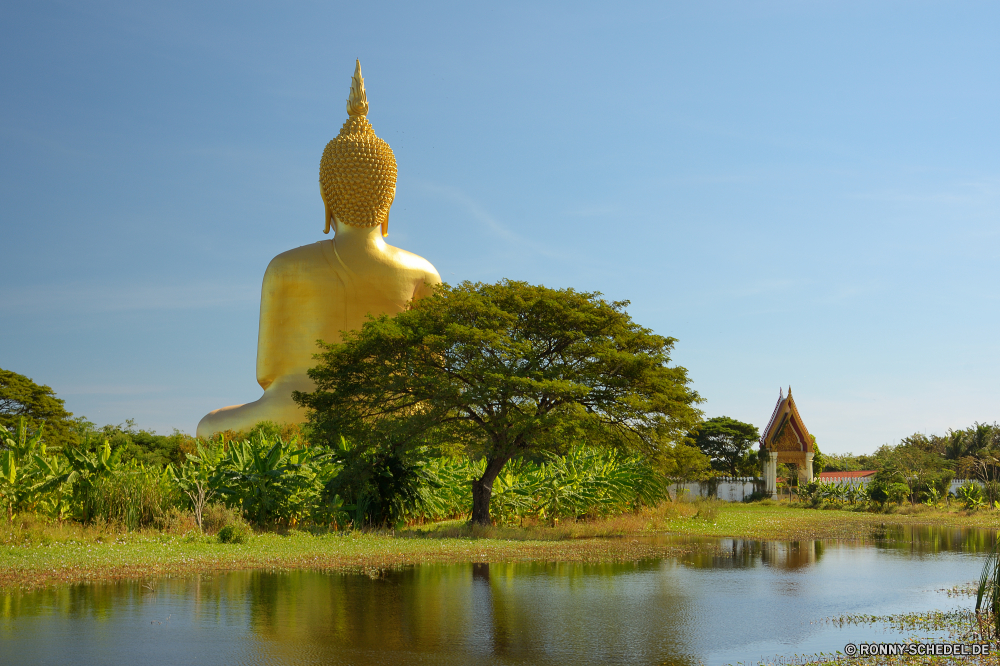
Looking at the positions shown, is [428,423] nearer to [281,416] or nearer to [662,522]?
[662,522]

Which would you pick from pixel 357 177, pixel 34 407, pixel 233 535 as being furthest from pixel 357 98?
pixel 233 535

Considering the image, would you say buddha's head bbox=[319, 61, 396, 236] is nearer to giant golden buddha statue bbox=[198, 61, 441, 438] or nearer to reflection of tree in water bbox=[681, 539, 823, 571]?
giant golden buddha statue bbox=[198, 61, 441, 438]

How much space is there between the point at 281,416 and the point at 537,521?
1385cm

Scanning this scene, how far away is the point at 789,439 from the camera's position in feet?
142

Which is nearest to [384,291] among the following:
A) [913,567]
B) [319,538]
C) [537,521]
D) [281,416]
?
[281,416]

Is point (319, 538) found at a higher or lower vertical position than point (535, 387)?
lower

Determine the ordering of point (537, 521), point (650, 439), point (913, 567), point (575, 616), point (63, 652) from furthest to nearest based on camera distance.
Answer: point (537, 521), point (650, 439), point (913, 567), point (575, 616), point (63, 652)

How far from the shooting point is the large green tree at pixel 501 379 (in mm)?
17016

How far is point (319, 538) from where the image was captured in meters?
14.2

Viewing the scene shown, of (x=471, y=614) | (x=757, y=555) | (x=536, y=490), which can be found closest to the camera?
(x=471, y=614)

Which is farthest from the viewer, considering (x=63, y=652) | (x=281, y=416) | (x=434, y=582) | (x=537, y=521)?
(x=281, y=416)

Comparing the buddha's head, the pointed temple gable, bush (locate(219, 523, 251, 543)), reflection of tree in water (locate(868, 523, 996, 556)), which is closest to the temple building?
the pointed temple gable

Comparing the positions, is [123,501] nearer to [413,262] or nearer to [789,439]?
[413,262]

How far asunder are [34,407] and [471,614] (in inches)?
1236
